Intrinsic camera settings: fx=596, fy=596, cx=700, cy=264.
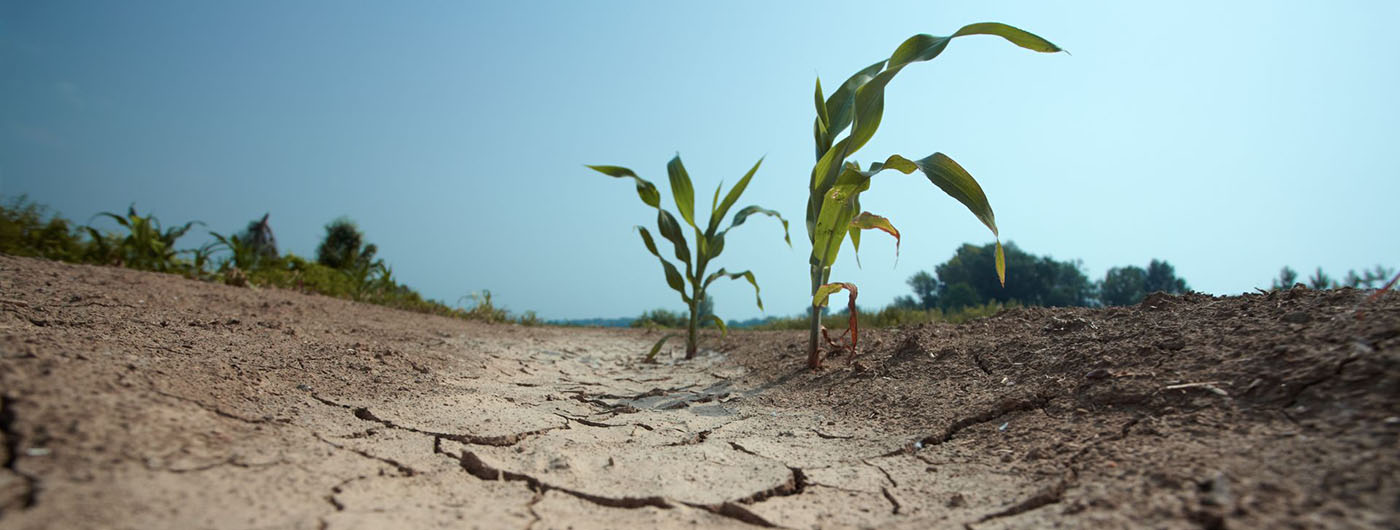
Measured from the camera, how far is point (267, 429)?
4.99 ft

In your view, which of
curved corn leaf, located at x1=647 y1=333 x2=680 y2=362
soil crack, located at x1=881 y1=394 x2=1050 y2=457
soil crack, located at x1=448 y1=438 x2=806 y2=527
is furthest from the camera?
curved corn leaf, located at x1=647 y1=333 x2=680 y2=362

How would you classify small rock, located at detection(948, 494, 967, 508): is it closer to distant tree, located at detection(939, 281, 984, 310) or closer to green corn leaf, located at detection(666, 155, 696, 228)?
green corn leaf, located at detection(666, 155, 696, 228)

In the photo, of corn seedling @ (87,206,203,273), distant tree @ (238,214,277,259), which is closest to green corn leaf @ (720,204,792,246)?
corn seedling @ (87,206,203,273)

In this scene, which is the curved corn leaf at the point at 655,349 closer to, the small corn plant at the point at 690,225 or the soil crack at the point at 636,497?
the small corn plant at the point at 690,225

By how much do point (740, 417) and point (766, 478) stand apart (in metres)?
0.70

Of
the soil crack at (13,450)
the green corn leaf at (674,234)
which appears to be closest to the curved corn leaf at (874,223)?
the green corn leaf at (674,234)

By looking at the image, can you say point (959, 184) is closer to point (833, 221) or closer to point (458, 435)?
point (833, 221)

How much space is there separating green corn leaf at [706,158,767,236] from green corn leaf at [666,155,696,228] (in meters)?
0.14

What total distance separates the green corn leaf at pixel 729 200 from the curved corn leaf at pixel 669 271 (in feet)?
1.20

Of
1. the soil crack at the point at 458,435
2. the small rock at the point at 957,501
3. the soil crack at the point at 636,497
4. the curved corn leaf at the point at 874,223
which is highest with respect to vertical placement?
the curved corn leaf at the point at 874,223

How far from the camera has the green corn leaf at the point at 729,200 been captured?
3.83m

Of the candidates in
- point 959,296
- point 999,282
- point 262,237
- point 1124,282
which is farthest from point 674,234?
point 1124,282

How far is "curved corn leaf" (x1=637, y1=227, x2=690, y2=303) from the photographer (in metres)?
4.08

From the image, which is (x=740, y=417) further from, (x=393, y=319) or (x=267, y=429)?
(x=393, y=319)
